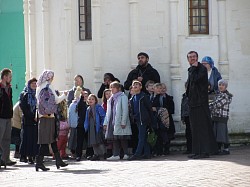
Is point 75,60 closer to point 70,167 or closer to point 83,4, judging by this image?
point 83,4

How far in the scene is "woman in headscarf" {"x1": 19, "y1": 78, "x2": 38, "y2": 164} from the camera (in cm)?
1895

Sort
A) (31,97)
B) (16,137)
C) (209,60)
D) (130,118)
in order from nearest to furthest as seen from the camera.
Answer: (31,97) < (130,118) < (209,60) < (16,137)

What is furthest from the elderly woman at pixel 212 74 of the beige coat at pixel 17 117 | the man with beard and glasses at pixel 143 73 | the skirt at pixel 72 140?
the beige coat at pixel 17 117

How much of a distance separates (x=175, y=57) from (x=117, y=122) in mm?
3044

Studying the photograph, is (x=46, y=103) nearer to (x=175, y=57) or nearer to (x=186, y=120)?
(x=186, y=120)

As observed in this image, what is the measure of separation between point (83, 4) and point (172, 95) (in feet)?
11.9

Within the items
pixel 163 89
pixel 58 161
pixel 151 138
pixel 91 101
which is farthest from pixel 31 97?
pixel 163 89

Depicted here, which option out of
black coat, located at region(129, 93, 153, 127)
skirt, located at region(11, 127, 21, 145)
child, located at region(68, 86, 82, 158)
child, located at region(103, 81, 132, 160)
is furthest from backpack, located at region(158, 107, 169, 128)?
skirt, located at region(11, 127, 21, 145)

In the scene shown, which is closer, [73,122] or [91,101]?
[91,101]

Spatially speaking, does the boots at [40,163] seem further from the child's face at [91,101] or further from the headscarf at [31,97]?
the child's face at [91,101]

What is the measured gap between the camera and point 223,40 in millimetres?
21094

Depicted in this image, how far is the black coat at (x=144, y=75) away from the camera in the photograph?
2047 centimetres

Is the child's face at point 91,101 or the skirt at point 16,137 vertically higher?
the child's face at point 91,101

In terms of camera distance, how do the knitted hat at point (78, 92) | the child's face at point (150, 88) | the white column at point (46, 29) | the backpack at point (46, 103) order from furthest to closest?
the white column at point (46, 29) < the knitted hat at point (78, 92) < the child's face at point (150, 88) < the backpack at point (46, 103)
